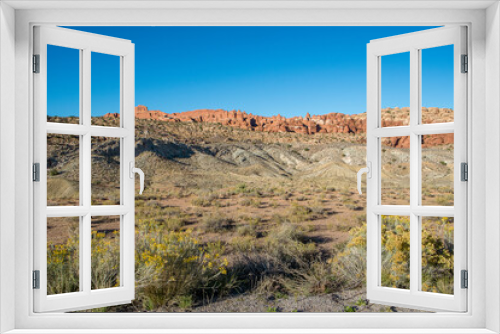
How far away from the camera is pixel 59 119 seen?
8.40m

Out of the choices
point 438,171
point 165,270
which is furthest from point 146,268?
point 438,171

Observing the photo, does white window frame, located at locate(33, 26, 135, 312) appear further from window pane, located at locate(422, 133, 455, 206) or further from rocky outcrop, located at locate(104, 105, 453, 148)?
rocky outcrop, located at locate(104, 105, 453, 148)

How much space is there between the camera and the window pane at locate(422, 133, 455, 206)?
8641mm

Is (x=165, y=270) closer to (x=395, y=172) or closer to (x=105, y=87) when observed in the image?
(x=105, y=87)

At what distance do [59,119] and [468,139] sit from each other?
331 inches

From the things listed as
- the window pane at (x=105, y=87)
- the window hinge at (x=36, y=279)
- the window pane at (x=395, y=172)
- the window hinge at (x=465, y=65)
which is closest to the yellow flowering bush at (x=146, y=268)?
the window hinge at (x=36, y=279)

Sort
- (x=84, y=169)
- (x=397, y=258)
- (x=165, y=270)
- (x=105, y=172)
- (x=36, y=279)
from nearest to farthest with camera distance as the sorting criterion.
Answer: (x=36, y=279)
(x=84, y=169)
(x=397, y=258)
(x=165, y=270)
(x=105, y=172)

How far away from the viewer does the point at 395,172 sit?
1107 cm

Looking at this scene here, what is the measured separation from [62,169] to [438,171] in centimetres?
927

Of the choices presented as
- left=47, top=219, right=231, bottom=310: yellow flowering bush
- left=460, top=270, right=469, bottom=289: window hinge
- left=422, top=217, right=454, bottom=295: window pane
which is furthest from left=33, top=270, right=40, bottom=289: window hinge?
left=422, top=217, right=454, bottom=295: window pane

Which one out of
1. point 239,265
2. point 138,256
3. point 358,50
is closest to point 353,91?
point 358,50

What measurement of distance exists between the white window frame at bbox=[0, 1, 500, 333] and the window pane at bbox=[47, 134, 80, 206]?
6.84 meters

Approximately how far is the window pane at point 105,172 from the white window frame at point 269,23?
25.9ft

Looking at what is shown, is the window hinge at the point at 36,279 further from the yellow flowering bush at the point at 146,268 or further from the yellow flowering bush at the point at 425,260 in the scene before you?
the yellow flowering bush at the point at 425,260
